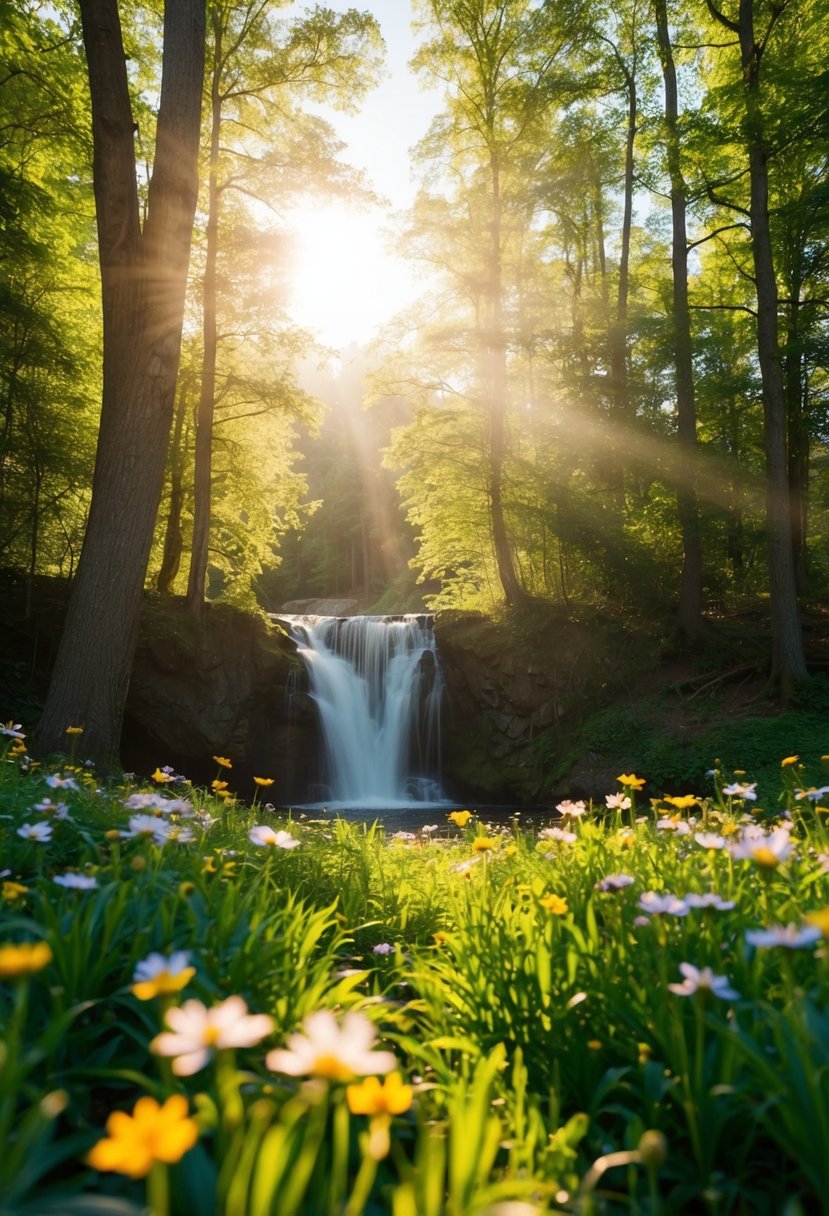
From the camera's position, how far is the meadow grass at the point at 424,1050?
725mm

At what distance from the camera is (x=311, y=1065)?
0.69 meters

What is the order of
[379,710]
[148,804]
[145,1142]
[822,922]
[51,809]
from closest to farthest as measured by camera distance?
[145,1142], [822,922], [51,809], [148,804], [379,710]

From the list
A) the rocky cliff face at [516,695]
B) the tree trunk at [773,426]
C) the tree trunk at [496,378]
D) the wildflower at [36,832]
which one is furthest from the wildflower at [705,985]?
the tree trunk at [496,378]

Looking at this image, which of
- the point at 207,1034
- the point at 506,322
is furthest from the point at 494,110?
the point at 207,1034

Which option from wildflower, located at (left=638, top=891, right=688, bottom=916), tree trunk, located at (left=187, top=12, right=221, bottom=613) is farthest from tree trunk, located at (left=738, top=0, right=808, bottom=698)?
wildflower, located at (left=638, top=891, right=688, bottom=916)

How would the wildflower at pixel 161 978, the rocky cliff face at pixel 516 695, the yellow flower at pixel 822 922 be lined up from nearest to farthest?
the wildflower at pixel 161 978
the yellow flower at pixel 822 922
the rocky cliff face at pixel 516 695

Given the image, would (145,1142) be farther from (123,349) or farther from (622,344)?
(622,344)

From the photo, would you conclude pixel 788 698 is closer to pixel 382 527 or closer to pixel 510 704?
pixel 510 704

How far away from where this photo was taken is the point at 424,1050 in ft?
4.46

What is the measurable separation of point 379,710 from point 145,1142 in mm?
12478

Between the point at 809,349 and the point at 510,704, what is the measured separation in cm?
649

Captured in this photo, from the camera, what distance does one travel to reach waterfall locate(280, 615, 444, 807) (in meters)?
12.1

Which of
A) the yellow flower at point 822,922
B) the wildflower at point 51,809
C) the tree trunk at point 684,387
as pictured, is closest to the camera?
the yellow flower at point 822,922

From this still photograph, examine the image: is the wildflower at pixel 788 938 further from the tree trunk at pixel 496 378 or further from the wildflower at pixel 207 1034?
the tree trunk at pixel 496 378
